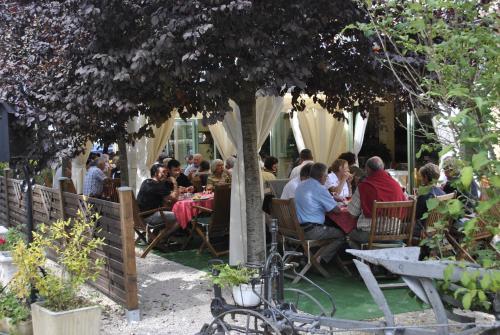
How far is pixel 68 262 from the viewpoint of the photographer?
460cm

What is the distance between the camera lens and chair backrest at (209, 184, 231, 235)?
24.9 feet

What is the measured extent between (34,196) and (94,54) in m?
3.40

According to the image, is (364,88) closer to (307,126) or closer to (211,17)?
(211,17)

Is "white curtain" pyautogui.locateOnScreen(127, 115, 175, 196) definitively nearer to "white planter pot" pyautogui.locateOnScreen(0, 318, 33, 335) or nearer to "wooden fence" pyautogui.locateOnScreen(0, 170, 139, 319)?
"wooden fence" pyautogui.locateOnScreen(0, 170, 139, 319)

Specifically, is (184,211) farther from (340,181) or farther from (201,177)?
(201,177)

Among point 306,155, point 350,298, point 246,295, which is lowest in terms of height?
point 350,298

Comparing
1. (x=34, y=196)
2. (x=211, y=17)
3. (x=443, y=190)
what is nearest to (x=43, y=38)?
(x=34, y=196)

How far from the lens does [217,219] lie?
7777 mm

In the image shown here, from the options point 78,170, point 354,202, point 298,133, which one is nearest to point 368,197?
point 354,202

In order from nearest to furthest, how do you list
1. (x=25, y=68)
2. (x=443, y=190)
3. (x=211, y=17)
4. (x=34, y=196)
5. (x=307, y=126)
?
(x=211, y=17) → (x=25, y=68) → (x=443, y=190) → (x=34, y=196) → (x=307, y=126)

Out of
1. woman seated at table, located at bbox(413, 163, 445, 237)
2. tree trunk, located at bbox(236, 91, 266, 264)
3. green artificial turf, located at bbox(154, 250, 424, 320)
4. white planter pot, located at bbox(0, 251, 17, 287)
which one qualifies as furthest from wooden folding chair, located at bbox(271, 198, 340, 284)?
white planter pot, located at bbox(0, 251, 17, 287)

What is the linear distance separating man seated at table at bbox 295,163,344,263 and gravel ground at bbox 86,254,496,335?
129 centimetres

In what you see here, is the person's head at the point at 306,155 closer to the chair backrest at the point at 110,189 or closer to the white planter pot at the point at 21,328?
the chair backrest at the point at 110,189

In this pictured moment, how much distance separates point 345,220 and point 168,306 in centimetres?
216
